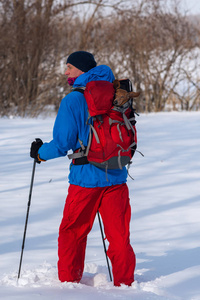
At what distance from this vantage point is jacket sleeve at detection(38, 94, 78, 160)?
9.66ft

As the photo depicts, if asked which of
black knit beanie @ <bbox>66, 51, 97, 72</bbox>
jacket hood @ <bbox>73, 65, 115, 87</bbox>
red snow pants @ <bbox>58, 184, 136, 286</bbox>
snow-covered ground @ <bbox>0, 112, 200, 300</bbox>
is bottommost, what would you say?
snow-covered ground @ <bbox>0, 112, 200, 300</bbox>

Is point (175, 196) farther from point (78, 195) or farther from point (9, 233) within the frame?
point (78, 195)

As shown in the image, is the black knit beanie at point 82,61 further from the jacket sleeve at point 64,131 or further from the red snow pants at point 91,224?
the red snow pants at point 91,224

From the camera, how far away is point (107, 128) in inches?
117

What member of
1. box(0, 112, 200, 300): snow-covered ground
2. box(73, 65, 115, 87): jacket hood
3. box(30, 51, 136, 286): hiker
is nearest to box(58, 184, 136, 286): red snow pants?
box(30, 51, 136, 286): hiker

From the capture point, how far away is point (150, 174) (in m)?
7.04

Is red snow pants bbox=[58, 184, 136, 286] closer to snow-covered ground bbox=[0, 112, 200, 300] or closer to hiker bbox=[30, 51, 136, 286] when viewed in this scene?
hiker bbox=[30, 51, 136, 286]

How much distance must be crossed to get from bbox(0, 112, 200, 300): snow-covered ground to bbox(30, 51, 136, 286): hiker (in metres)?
0.17

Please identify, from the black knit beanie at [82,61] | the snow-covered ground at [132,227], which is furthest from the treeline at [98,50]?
the black knit beanie at [82,61]

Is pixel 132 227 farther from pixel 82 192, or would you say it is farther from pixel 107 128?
pixel 107 128

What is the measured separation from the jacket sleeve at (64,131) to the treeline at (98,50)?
33.1ft

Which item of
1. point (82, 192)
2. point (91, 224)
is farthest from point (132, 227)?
point (82, 192)

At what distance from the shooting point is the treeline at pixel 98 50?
1327 cm

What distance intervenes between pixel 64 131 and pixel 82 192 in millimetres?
378
